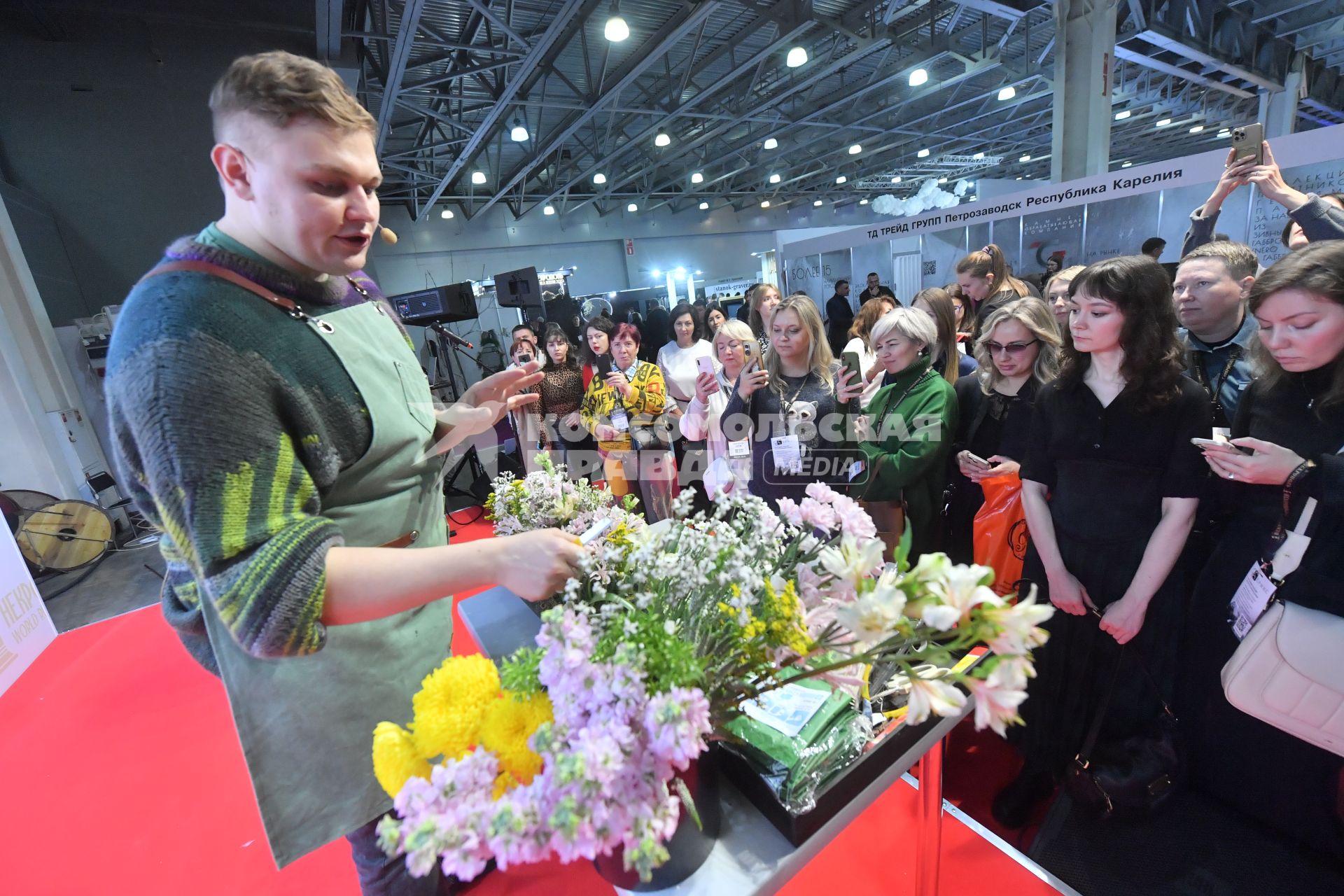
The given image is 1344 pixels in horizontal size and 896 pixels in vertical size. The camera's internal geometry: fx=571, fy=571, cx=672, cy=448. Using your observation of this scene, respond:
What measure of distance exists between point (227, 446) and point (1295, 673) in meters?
1.99

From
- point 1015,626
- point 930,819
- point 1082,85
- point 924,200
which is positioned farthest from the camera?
point 924,200

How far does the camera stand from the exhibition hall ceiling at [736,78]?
5988 mm

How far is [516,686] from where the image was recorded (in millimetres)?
612

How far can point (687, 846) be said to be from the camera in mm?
696

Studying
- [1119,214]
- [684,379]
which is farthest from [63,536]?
[1119,214]

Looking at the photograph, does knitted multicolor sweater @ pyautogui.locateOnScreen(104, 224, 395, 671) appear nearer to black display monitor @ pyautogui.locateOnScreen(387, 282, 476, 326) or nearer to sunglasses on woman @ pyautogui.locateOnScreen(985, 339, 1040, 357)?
sunglasses on woman @ pyautogui.locateOnScreen(985, 339, 1040, 357)

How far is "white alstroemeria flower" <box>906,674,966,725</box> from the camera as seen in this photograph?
59 cm

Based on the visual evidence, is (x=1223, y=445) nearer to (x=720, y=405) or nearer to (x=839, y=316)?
(x=720, y=405)

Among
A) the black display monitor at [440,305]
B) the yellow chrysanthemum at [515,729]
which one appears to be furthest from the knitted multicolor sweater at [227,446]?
the black display monitor at [440,305]

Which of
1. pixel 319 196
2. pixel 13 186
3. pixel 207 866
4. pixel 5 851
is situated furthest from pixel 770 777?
pixel 13 186

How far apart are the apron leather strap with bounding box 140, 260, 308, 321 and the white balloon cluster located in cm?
1640

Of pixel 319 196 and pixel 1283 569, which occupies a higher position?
pixel 319 196

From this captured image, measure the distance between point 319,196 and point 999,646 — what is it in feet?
3.15

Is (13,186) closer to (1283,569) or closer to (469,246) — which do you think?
(1283,569)
